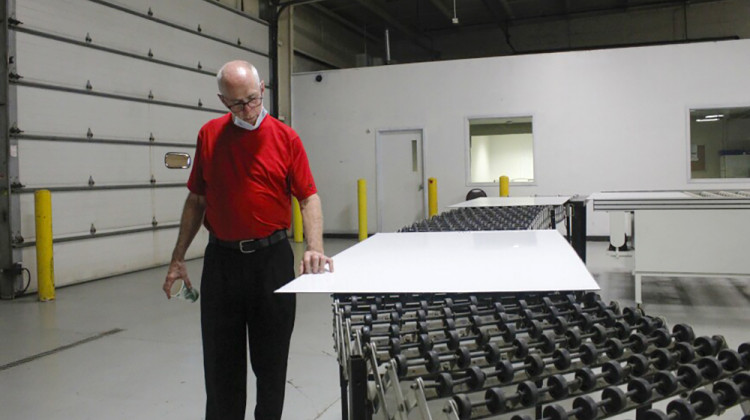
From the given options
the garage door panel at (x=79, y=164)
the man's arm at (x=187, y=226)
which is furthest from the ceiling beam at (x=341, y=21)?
the man's arm at (x=187, y=226)

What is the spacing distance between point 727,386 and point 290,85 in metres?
9.85

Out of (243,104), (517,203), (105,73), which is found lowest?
(517,203)

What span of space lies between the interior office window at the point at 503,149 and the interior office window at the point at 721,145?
3394 millimetres

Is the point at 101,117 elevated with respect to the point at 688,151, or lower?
elevated

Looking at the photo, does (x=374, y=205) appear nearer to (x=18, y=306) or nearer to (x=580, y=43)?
(x=18, y=306)

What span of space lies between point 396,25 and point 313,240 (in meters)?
11.4

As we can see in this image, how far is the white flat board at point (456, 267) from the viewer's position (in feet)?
5.89

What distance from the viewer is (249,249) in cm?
207

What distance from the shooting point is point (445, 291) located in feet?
5.74

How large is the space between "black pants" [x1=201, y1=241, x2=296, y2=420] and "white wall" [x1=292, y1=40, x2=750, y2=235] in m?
7.62

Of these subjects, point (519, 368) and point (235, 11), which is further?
→ point (235, 11)

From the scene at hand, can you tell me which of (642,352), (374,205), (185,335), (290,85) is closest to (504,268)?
(642,352)

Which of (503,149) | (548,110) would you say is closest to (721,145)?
(503,149)

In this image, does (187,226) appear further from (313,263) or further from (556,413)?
(556,413)
